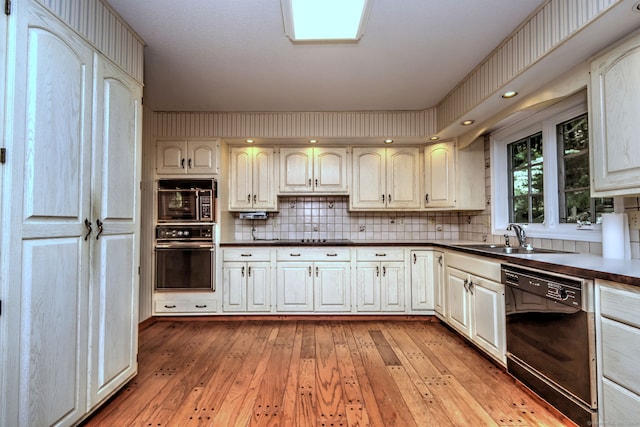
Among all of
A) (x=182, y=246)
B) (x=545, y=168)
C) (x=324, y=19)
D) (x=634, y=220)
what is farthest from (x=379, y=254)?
(x=324, y=19)

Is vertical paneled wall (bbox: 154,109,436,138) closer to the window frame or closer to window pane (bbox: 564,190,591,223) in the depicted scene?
the window frame

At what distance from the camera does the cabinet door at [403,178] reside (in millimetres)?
3779

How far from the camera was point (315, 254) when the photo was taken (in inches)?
138

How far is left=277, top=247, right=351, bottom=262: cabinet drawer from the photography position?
3.50 metres

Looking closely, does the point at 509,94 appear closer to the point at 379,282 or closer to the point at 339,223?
the point at 379,282

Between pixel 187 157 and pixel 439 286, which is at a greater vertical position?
pixel 187 157

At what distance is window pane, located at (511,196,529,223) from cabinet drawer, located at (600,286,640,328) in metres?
1.65

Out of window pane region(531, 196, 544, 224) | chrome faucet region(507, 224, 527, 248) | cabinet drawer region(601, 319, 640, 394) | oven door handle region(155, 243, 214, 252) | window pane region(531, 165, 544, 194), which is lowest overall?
cabinet drawer region(601, 319, 640, 394)

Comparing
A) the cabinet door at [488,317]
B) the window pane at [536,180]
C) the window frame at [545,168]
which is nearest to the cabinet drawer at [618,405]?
the cabinet door at [488,317]

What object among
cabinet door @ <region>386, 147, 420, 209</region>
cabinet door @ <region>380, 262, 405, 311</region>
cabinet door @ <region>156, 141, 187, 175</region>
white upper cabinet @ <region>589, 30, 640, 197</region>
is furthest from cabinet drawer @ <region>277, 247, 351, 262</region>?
white upper cabinet @ <region>589, 30, 640, 197</region>

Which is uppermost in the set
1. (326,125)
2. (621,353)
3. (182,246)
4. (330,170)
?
(326,125)

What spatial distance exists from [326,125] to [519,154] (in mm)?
1994

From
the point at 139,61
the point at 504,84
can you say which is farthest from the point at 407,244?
the point at 139,61

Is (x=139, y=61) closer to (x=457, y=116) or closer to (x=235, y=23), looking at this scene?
(x=235, y=23)
